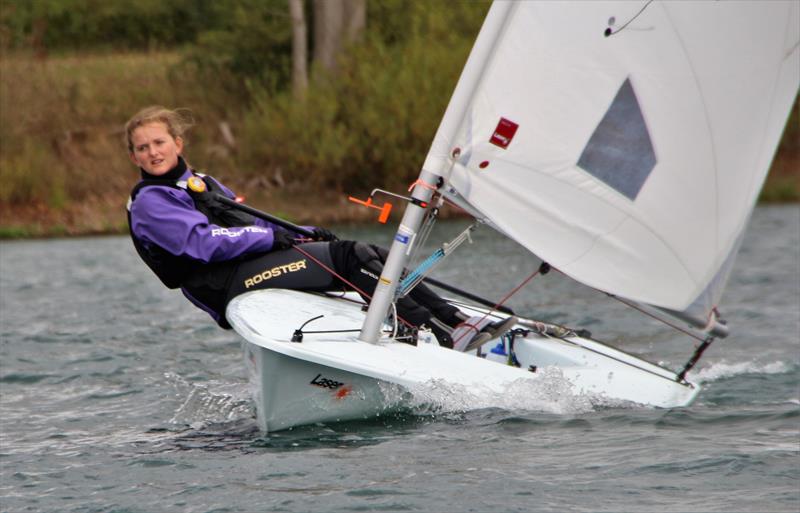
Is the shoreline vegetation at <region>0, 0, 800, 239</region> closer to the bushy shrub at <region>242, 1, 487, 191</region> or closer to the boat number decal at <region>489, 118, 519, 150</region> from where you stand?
the bushy shrub at <region>242, 1, 487, 191</region>

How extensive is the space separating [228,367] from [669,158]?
3.02m

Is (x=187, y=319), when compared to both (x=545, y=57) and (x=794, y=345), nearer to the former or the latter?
(x=794, y=345)

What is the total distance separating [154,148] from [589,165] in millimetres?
1812

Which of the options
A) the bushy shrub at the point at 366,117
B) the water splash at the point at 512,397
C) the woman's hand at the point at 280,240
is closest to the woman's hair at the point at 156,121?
the woman's hand at the point at 280,240

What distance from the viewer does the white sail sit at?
4797 millimetres

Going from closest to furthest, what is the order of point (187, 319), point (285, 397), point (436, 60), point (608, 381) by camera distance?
point (285, 397)
point (608, 381)
point (187, 319)
point (436, 60)

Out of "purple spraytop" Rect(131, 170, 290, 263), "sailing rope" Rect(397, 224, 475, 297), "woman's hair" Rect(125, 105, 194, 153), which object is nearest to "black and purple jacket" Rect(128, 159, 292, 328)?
"purple spraytop" Rect(131, 170, 290, 263)

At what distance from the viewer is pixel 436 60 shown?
60.7 ft

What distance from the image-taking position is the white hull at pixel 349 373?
4.70 metres

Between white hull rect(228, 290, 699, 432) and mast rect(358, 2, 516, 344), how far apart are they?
0.16 m

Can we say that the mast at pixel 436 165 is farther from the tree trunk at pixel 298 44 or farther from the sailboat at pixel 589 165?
the tree trunk at pixel 298 44

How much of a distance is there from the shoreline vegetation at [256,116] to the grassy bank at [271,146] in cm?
2

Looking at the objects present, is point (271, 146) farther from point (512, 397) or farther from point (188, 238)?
point (512, 397)

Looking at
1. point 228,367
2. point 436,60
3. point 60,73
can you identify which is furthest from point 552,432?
point 60,73
